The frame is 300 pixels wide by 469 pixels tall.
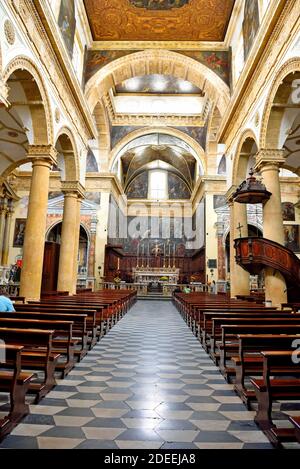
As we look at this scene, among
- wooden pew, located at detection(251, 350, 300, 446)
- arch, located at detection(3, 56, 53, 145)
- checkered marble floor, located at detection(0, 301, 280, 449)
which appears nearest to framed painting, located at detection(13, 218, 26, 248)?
arch, located at detection(3, 56, 53, 145)

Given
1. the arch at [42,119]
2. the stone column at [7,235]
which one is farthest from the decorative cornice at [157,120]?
the arch at [42,119]

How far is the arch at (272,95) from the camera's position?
7488mm

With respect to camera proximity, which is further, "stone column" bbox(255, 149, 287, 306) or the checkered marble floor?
"stone column" bbox(255, 149, 287, 306)

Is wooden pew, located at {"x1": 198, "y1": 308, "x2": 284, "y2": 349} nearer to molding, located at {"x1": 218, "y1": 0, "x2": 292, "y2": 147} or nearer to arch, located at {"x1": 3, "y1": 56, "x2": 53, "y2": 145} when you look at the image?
molding, located at {"x1": 218, "y1": 0, "x2": 292, "y2": 147}

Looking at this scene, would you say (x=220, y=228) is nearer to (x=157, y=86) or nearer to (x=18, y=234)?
(x=157, y=86)

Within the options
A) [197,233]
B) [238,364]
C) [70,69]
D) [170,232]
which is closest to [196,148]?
[197,233]

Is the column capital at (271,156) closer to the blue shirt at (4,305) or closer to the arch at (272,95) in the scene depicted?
the arch at (272,95)

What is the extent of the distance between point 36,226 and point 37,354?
5806 millimetres

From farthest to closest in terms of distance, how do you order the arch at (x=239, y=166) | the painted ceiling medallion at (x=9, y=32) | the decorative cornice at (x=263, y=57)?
the arch at (x=239, y=166) → the decorative cornice at (x=263, y=57) → the painted ceiling medallion at (x=9, y=32)

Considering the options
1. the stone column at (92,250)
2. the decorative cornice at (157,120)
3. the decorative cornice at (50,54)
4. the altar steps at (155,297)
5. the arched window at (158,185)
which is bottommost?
the altar steps at (155,297)

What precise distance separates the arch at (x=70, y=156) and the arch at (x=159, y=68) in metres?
2.87

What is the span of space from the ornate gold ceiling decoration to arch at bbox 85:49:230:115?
2.55 feet

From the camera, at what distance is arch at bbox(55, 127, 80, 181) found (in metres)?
12.1

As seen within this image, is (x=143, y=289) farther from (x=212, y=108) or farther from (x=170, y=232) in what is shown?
(x=212, y=108)
